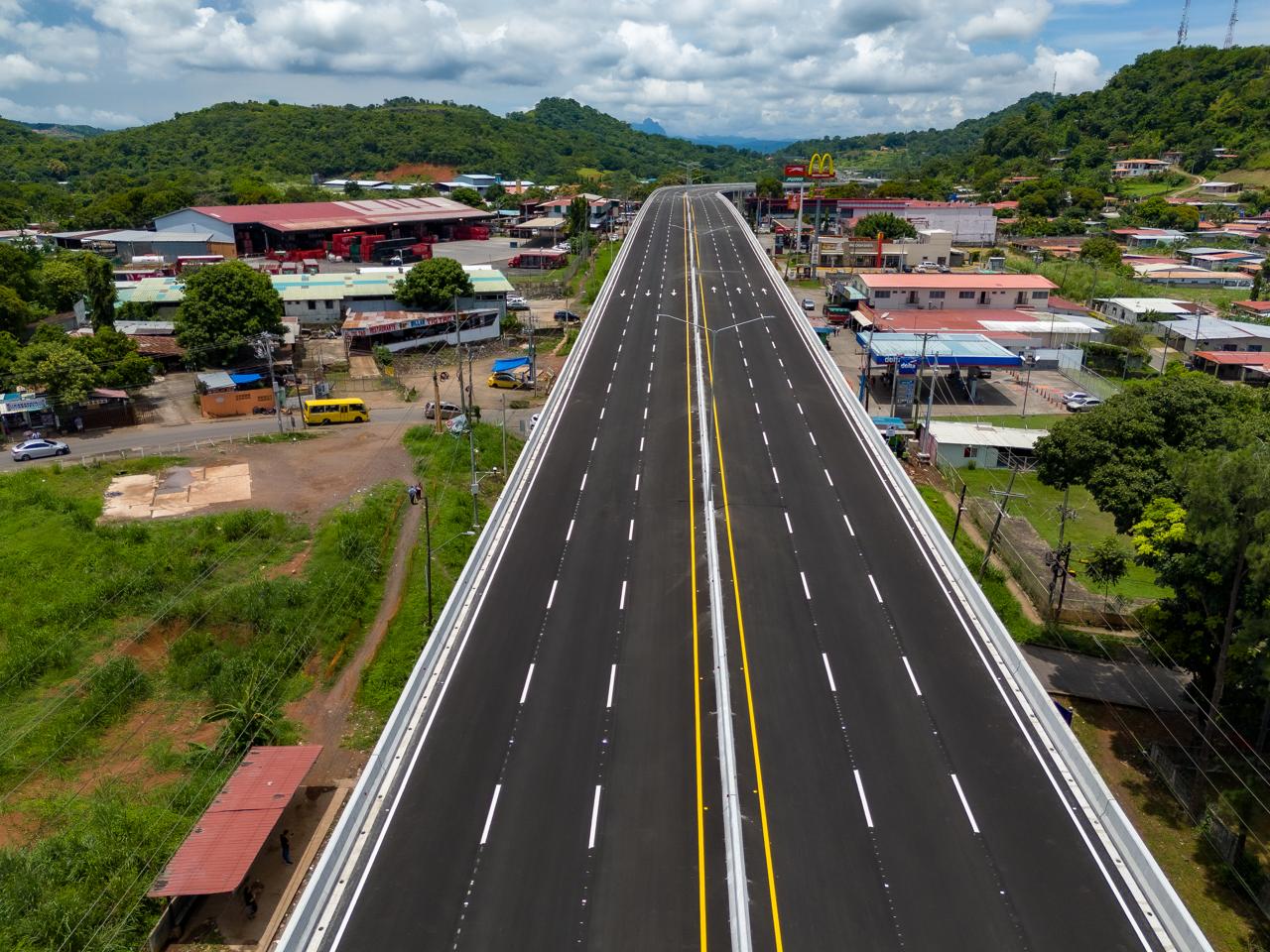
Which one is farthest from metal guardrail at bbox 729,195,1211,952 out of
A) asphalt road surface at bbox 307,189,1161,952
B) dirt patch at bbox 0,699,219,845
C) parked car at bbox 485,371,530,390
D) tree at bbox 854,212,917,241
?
tree at bbox 854,212,917,241

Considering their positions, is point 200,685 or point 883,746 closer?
point 883,746

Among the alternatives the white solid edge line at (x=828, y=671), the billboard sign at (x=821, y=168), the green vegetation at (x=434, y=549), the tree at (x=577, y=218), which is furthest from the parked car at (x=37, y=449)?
the billboard sign at (x=821, y=168)

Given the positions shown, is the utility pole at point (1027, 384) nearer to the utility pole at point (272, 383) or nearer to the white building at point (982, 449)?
the white building at point (982, 449)

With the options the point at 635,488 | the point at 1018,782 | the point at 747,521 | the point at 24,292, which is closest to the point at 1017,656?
the point at 1018,782

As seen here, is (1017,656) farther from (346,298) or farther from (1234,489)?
(346,298)

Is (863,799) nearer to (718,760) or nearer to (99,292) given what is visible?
(718,760)
